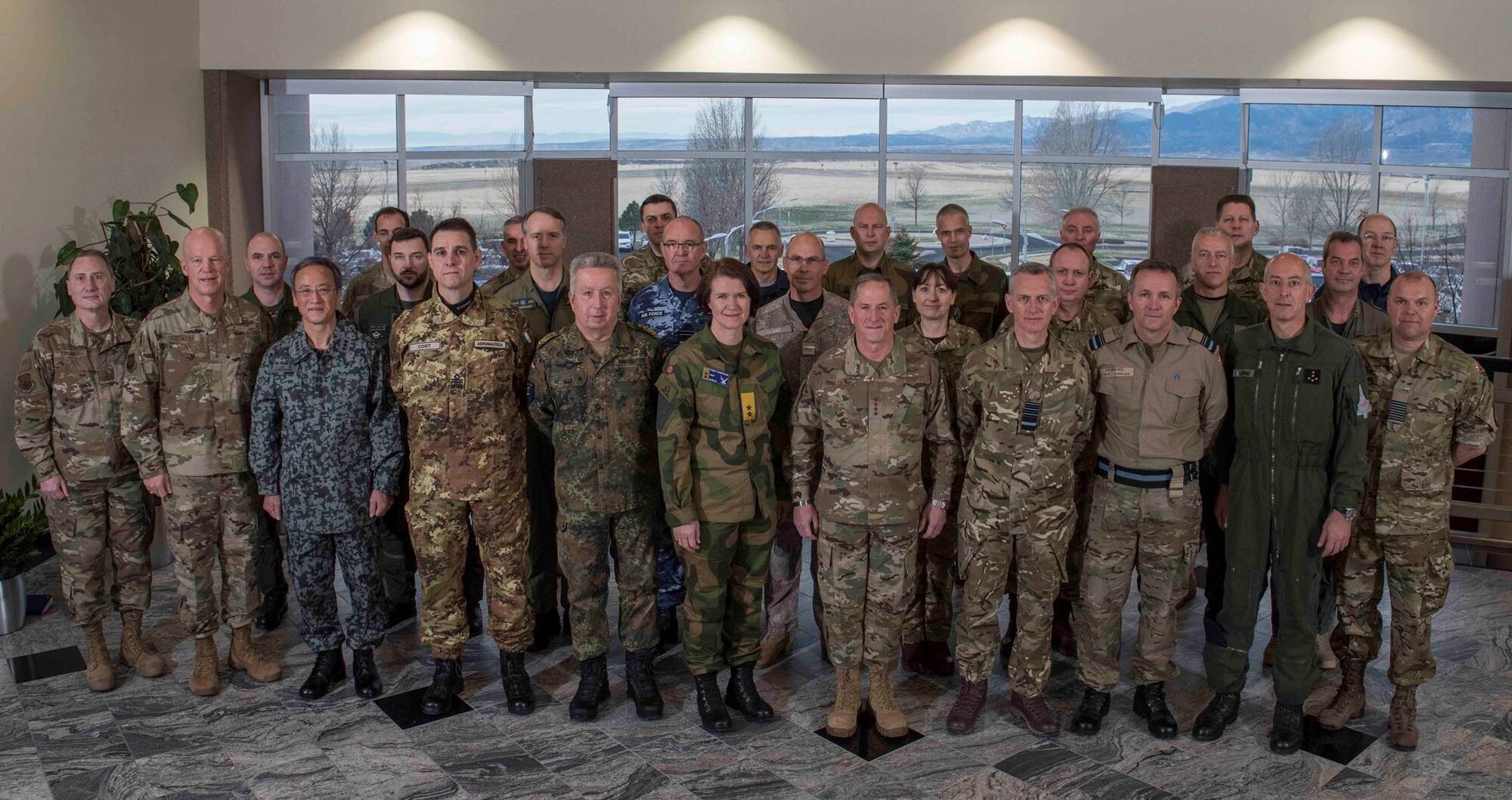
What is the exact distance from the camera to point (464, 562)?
423 cm

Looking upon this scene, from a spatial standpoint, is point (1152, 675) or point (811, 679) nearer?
point (1152, 675)

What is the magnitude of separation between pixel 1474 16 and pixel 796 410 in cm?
578

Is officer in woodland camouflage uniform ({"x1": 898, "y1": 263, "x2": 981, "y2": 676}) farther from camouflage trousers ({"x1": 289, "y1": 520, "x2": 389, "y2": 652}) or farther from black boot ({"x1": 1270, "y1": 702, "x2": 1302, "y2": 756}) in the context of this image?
camouflage trousers ({"x1": 289, "y1": 520, "x2": 389, "y2": 652})

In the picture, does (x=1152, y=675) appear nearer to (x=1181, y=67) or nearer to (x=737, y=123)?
(x=1181, y=67)

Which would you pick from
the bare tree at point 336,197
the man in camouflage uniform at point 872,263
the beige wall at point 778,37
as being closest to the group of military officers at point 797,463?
the man in camouflage uniform at point 872,263

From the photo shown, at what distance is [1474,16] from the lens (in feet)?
23.5

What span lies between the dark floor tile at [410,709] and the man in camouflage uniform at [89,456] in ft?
3.30

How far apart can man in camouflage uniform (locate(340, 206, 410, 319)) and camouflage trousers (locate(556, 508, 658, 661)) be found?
1.81 metres

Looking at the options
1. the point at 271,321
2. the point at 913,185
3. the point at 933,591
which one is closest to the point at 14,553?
the point at 271,321

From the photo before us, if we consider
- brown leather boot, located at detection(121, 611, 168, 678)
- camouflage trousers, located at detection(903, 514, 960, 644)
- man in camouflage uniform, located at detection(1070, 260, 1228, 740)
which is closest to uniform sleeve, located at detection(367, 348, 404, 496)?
brown leather boot, located at detection(121, 611, 168, 678)

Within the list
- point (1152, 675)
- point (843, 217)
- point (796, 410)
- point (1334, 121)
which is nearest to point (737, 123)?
point (843, 217)

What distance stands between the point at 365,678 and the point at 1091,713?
265cm

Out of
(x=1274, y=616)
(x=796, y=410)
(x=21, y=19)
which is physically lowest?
(x=1274, y=616)

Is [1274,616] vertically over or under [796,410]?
under
